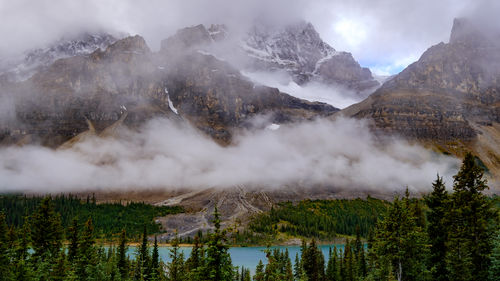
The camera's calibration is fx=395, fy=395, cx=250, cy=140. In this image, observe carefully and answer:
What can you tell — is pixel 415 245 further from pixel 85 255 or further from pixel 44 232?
pixel 44 232

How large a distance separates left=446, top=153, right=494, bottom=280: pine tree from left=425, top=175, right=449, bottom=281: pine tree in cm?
203

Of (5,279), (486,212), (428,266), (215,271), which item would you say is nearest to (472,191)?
(486,212)

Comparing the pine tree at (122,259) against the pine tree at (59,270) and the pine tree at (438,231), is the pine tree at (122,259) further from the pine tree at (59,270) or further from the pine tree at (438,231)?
the pine tree at (438,231)

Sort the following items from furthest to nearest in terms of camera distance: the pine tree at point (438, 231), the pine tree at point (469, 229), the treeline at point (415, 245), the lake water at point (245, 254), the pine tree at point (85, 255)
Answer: the lake water at point (245, 254) → the pine tree at point (85, 255) → the pine tree at point (438, 231) → the pine tree at point (469, 229) → the treeline at point (415, 245)

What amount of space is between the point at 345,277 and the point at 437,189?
39.9 meters

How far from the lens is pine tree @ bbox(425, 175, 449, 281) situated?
33562 mm

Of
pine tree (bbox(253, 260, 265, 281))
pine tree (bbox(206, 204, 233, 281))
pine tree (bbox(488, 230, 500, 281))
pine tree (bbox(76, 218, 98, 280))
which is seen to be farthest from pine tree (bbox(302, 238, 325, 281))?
pine tree (bbox(206, 204, 233, 281))

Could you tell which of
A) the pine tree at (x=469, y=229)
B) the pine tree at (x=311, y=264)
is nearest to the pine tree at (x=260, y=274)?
the pine tree at (x=469, y=229)

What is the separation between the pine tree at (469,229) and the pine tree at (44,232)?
38.3 metres

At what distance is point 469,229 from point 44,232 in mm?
40477

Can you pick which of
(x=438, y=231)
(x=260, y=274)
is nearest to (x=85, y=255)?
(x=260, y=274)

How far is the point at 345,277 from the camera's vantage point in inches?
2773

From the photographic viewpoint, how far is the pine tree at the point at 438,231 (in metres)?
33.6

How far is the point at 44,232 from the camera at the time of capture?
42.0 m
